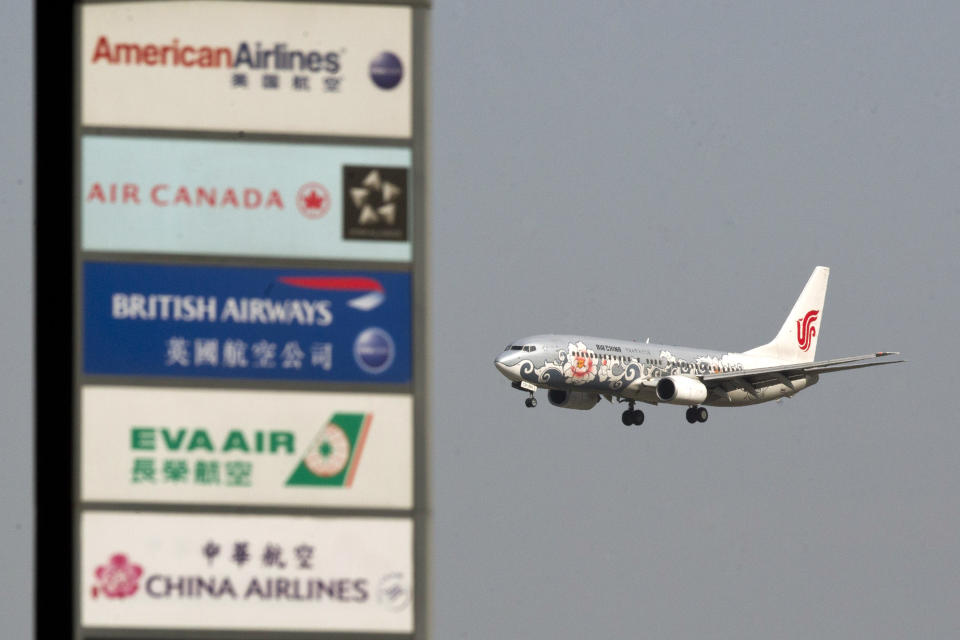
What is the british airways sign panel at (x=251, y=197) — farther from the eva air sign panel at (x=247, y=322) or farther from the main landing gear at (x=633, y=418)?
the main landing gear at (x=633, y=418)

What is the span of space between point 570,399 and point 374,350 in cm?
6401

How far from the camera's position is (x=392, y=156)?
16391 mm

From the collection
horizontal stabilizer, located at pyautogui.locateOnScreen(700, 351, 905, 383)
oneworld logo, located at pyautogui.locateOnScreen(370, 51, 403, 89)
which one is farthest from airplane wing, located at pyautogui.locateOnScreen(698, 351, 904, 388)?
oneworld logo, located at pyautogui.locateOnScreen(370, 51, 403, 89)

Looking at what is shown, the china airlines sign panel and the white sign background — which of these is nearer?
the white sign background

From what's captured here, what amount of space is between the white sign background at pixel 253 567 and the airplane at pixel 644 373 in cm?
5837

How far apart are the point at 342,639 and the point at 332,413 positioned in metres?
1.91

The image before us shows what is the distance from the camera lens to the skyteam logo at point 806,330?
107250mm

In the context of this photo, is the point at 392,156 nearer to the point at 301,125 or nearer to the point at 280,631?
the point at 301,125

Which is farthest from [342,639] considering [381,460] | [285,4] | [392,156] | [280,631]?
[285,4]

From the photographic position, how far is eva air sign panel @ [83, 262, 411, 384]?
16.0 m

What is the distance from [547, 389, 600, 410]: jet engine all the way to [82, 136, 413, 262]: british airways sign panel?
63847mm

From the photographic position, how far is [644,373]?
82562 mm

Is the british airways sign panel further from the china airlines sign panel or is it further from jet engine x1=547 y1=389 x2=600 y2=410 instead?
jet engine x1=547 y1=389 x2=600 y2=410

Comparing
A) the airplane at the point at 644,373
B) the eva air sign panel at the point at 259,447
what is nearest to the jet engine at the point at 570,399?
the airplane at the point at 644,373
